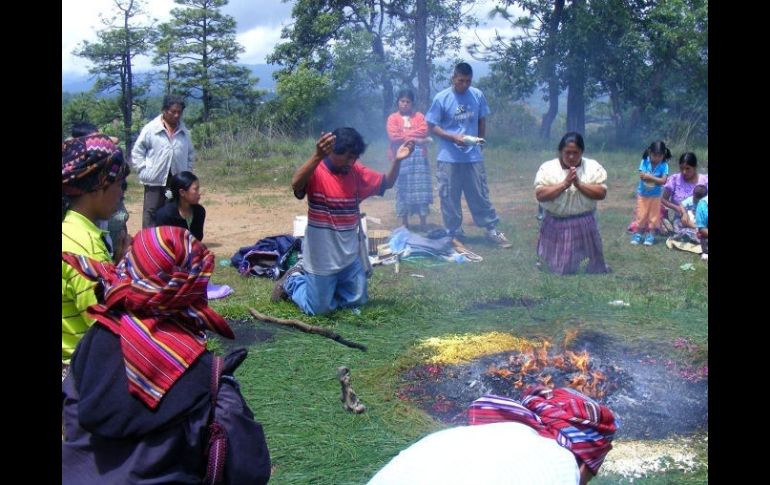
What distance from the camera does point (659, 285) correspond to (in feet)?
25.7

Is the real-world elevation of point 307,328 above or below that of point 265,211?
below

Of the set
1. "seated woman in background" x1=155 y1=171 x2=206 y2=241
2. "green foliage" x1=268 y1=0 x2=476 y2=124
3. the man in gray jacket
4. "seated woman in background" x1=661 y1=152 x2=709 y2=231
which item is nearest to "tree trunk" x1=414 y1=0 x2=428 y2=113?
"green foliage" x1=268 y1=0 x2=476 y2=124

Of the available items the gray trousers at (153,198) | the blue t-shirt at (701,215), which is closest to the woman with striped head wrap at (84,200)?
the gray trousers at (153,198)

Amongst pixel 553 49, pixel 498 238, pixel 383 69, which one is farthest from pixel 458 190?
pixel 553 49

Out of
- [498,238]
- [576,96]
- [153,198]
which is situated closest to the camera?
[153,198]

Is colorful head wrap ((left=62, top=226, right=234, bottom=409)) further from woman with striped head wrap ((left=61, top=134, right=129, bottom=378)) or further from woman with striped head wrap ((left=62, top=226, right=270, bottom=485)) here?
woman with striped head wrap ((left=61, top=134, right=129, bottom=378))

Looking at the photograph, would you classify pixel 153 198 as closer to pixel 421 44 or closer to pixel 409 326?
pixel 409 326

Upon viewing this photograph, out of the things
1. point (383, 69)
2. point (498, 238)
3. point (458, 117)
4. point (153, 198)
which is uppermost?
point (383, 69)

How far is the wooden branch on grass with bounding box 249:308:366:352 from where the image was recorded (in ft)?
19.7

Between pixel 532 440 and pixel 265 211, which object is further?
pixel 265 211

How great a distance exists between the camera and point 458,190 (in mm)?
9719

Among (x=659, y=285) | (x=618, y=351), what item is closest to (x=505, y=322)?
(x=618, y=351)

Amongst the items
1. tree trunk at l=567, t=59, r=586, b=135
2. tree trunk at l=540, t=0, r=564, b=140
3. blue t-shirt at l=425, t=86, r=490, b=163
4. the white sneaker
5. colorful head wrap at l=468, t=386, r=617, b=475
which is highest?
tree trunk at l=540, t=0, r=564, b=140

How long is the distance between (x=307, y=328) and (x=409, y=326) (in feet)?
2.75
